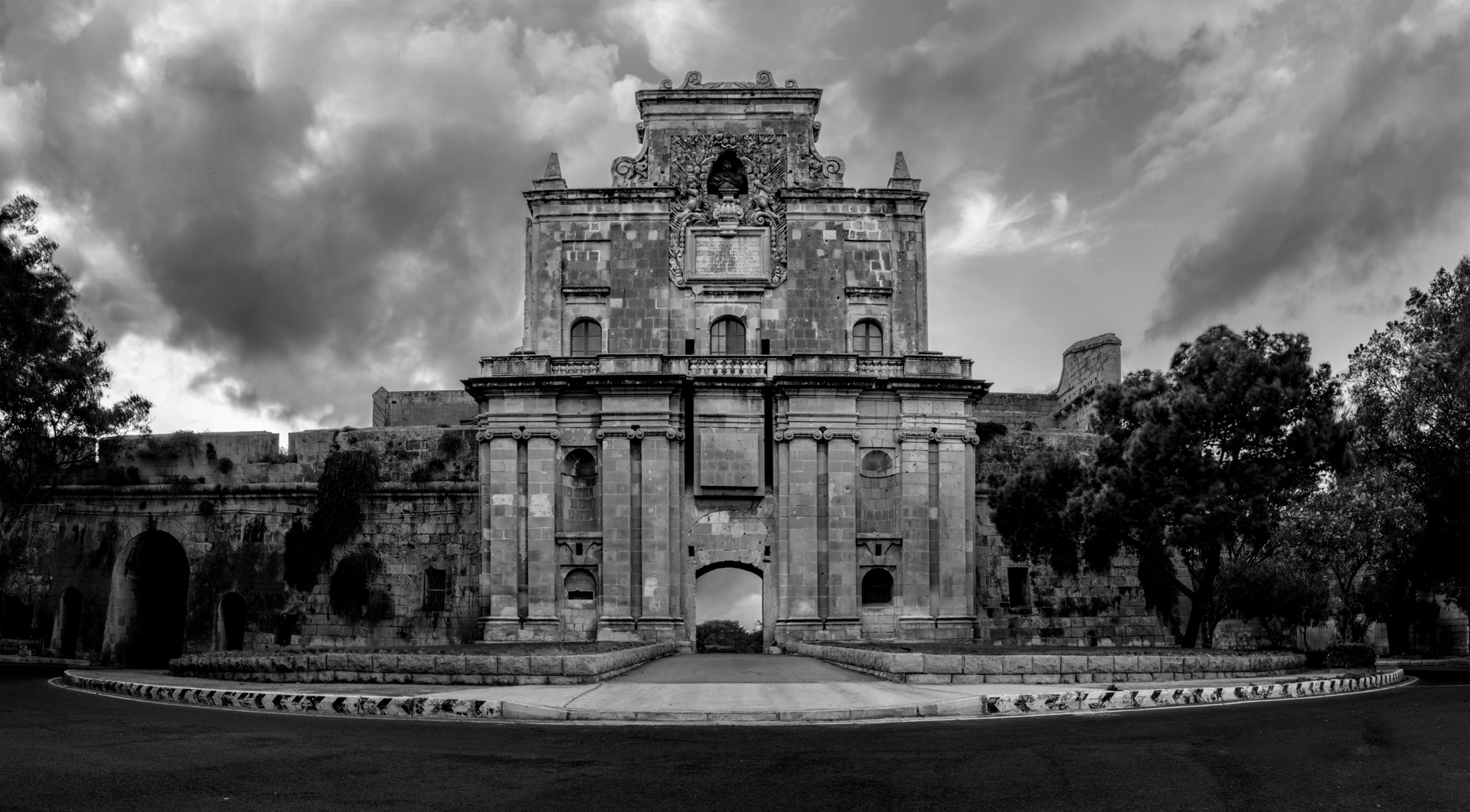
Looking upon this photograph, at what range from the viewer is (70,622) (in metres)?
45.9

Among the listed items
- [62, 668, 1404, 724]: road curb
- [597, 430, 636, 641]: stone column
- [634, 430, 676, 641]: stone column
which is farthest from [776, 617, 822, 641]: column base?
[62, 668, 1404, 724]: road curb

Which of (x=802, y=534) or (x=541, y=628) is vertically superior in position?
(x=802, y=534)

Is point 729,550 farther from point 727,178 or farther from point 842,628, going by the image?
point 727,178

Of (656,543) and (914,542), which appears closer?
(656,543)

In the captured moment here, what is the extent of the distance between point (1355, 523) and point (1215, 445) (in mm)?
6035

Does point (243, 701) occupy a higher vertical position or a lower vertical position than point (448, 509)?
lower

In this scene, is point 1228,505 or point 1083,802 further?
point 1228,505

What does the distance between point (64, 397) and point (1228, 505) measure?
32.4 meters

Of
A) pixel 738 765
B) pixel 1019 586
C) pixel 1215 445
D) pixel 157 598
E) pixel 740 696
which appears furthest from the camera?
pixel 157 598

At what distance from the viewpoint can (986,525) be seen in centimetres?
4531

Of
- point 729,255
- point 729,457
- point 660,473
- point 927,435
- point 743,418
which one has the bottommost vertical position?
point 660,473

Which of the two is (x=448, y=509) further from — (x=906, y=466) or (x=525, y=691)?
(x=525, y=691)

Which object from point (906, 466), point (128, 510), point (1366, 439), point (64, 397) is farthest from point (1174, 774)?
point (128, 510)

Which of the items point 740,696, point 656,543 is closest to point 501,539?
point 656,543
